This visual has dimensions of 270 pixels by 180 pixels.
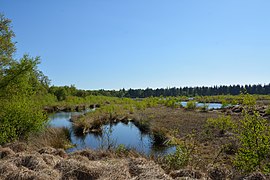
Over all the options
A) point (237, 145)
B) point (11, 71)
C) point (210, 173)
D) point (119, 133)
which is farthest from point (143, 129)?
point (210, 173)

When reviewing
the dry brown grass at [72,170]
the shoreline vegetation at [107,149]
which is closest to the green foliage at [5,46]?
the shoreline vegetation at [107,149]

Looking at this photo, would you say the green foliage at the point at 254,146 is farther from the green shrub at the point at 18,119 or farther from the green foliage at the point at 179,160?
the green shrub at the point at 18,119

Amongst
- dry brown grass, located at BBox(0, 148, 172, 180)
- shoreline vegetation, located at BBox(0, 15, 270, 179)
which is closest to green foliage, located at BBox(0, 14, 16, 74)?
shoreline vegetation, located at BBox(0, 15, 270, 179)

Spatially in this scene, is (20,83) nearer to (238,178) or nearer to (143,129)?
(143,129)

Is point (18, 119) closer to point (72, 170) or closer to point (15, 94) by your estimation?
point (15, 94)

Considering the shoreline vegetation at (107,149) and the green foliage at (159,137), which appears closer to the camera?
the shoreline vegetation at (107,149)

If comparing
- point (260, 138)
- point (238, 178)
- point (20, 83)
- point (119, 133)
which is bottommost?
point (119, 133)

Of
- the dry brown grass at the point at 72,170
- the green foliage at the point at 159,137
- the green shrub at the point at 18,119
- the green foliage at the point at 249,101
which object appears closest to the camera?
the dry brown grass at the point at 72,170

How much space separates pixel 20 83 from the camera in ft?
42.2

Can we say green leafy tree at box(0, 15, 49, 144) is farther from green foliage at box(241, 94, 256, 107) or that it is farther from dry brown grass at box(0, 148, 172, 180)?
green foliage at box(241, 94, 256, 107)

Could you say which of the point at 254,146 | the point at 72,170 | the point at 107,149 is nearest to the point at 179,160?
the point at 254,146

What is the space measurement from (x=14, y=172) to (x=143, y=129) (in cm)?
1493

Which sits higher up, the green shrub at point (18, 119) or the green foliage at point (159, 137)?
the green shrub at point (18, 119)

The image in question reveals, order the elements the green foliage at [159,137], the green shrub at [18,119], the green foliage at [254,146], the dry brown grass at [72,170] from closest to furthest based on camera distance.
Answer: the dry brown grass at [72,170] < the green foliage at [254,146] < the green shrub at [18,119] < the green foliage at [159,137]
